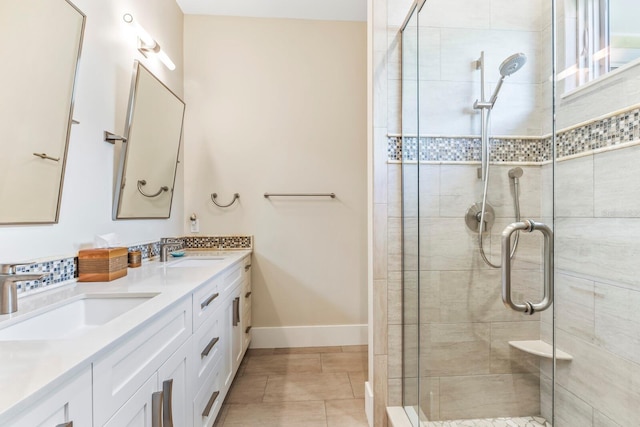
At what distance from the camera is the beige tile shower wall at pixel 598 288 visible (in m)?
1.09

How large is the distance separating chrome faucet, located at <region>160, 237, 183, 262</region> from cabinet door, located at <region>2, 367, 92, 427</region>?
134cm

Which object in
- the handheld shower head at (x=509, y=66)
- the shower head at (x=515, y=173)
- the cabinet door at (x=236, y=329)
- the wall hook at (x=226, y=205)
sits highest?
the handheld shower head at (x=509, y=66)

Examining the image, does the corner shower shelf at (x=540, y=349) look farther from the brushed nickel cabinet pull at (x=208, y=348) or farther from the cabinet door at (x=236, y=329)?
the cabinet door at (x=236, y=329)

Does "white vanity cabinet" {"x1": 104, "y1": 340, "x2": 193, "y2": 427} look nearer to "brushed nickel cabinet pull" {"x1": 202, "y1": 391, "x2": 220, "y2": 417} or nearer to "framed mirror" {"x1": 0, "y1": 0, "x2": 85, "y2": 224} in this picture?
"brushed nickel cabinet pull" {"x1": 202, "y1": 391, "x2": 220, "y2": 417}

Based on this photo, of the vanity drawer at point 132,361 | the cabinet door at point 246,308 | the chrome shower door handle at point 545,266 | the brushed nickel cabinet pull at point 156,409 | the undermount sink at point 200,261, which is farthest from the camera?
the cabinet door at point 246,308

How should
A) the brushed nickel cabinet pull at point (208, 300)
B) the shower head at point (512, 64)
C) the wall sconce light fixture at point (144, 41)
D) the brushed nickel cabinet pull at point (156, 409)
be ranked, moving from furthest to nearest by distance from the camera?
the wall sconce light fixture at point (144, 41) < the brushed nickel cabinet pull at point (208, 300) < the shower head at point (512, 64) < the brushed nickel cabinet pull at point (156, 409)

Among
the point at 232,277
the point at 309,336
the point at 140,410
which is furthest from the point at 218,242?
the point at 140,410

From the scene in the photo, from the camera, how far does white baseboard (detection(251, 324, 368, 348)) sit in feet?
8.08

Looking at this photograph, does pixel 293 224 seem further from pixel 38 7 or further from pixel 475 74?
pixel 38 7

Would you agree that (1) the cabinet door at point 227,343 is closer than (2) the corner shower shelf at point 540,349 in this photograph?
No

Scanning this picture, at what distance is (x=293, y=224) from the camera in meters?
2.50

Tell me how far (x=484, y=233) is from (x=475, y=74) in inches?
27.5

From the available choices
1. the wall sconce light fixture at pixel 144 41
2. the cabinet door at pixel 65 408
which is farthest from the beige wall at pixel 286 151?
the cabinet door at pixel 65 408

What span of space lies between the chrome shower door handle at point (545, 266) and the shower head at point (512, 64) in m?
0.63
